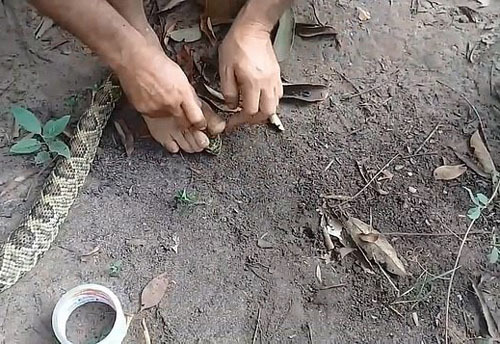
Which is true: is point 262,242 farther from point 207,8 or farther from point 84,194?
point 207,8

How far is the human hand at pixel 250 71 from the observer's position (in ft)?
6.66

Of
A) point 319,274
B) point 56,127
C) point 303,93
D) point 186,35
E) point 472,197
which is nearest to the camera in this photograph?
point 319,274

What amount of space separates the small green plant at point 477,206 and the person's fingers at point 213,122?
76 cm

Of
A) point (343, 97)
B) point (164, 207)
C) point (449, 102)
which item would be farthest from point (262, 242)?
point (449, 102)

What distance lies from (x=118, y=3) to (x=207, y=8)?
43 cm

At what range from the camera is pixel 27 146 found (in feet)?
7.47

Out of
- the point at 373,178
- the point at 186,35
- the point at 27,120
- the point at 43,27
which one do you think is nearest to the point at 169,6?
the point at 186,35

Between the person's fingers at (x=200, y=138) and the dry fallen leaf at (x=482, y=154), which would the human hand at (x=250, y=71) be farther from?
the dry fallen leaf at (x=482, y=154)

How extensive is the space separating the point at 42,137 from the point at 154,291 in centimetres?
64

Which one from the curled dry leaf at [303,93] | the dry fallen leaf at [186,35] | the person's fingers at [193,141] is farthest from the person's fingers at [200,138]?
the dry fallen leaf at [186,35]

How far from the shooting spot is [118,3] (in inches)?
86.9

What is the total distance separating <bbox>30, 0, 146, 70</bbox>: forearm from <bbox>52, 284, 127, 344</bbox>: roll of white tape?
61 centimetres

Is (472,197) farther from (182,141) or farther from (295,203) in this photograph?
(182,141)

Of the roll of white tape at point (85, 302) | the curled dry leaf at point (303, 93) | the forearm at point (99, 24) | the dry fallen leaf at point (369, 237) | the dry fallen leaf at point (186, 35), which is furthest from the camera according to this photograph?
the dry fallen leaf at point (186, 35)
